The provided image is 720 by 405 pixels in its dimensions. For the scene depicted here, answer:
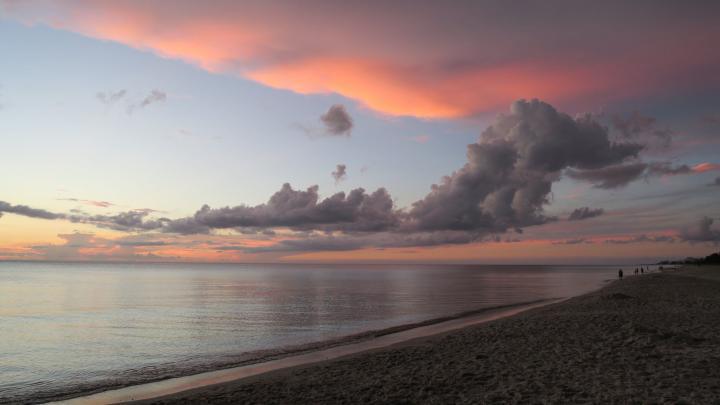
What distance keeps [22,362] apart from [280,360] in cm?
1442

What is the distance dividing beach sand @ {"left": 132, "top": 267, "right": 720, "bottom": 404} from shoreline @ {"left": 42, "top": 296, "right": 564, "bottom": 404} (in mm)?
2740

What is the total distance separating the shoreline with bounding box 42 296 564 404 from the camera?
18255mm

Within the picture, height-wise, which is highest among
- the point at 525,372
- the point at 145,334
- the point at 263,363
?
the point at 525,372

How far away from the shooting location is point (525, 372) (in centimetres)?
1559

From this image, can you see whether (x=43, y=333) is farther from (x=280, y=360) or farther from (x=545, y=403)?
(x=545, y=403)

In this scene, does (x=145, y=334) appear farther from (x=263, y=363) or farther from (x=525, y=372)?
(x=525, y=372)

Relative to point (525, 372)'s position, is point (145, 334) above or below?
below

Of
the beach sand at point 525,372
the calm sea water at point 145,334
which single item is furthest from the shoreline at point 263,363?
the beach sand at point 525,372

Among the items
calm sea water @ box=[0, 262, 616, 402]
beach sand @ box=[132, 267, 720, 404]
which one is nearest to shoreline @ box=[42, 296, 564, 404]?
calm sea water @ box=[0, 262, 616, 402]

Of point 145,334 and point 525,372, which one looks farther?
point 145,334

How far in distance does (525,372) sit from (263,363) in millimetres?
13870

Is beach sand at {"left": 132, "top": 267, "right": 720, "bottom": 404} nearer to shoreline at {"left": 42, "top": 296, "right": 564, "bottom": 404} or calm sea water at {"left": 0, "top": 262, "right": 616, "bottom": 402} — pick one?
shoreline at {"left": 42, "top": 296, "right": 564, "bottom": 404}

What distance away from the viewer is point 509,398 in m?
12.6

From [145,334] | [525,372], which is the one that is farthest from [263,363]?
[145,334]
